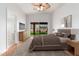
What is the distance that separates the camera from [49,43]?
3414 mm

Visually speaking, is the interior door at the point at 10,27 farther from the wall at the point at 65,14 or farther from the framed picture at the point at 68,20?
the framed picture at the point at 68,20

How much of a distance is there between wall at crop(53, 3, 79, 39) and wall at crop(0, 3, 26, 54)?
1041 mm

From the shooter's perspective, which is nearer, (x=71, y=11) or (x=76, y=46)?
(x=76, y=46)

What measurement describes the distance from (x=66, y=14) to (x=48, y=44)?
3.72 feet

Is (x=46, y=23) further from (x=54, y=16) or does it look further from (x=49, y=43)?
(x=49, y=43)

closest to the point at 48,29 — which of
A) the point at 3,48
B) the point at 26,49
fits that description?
the point at 26,49

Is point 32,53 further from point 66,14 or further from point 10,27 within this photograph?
point 66,14

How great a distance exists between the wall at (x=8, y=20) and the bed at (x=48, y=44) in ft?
2.24

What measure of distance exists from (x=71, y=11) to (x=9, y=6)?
1870mm

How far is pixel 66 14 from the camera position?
3576 millimetres

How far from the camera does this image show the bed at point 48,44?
342cm

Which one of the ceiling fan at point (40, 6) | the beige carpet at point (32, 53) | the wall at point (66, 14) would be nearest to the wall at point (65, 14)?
the wall at point (66, 14)

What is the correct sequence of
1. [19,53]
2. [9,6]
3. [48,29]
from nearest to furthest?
1. [9,6]
2. [19,53]
3. [48,29]

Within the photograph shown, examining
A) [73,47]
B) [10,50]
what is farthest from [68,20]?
[10,50]
